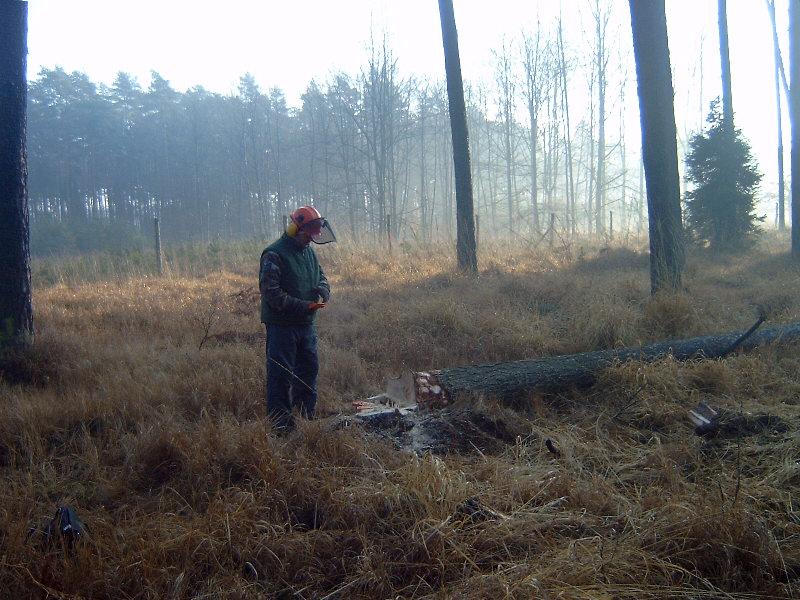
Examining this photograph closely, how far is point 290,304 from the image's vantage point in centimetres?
490

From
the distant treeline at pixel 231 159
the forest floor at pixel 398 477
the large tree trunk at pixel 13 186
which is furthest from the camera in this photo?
the distant treeline at pixel 231 159

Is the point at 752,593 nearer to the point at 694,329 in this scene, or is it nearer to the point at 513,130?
the point at 694,329

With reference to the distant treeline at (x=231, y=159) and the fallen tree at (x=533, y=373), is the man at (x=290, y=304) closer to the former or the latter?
the fallen tree at (x=533, y=373)

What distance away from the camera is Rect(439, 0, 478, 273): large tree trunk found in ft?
44.7

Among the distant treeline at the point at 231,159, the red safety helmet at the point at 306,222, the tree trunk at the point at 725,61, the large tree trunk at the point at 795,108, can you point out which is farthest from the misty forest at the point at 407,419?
the distant treeline at the point at 231,159

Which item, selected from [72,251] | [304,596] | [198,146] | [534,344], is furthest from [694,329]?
[198,146]

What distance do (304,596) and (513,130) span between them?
1532 inches

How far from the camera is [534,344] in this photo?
773 cm

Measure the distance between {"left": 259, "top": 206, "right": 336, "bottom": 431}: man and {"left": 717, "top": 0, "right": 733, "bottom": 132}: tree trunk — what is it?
16272mm

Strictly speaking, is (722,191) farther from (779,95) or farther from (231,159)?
(231,159)

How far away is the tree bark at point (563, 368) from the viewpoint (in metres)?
5.64

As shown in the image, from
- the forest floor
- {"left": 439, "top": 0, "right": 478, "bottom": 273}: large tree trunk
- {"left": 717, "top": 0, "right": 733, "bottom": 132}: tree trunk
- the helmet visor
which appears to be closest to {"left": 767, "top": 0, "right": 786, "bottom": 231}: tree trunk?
{"left": 717, "top": 0, "right": 733, "bottom": 132}: tree trunk

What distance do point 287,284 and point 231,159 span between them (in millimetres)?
43431

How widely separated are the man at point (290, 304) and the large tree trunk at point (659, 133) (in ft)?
21.4
